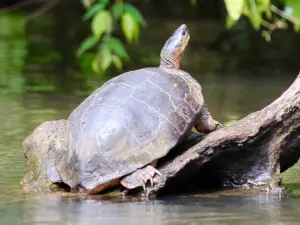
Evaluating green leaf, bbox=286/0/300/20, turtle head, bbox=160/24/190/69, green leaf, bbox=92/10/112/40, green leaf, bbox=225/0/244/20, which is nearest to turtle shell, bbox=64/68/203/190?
green leaf, bbox=225/0/244/20

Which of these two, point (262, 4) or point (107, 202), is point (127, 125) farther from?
point (262, 4)

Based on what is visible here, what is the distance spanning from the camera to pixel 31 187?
4.55 metres

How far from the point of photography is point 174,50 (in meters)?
5.45

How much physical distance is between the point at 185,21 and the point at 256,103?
282 inches

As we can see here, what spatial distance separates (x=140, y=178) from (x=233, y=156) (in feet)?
1.90

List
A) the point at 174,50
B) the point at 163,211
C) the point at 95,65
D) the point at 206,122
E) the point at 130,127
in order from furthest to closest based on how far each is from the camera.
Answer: the point at 95,65, the point at 174,50, the point at 206,122, the point at 130,127, the point at 163,211

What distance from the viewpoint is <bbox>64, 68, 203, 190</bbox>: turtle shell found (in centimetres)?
424

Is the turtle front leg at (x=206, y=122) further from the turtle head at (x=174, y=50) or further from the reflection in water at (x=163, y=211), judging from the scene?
the turtle head at (x=174, y=50)

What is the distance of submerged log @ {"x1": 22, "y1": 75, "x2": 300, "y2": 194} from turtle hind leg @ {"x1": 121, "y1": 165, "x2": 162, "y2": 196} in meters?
0.05

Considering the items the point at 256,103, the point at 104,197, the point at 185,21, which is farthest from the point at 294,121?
the point at 185,21

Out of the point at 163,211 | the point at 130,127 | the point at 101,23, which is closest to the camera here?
the point at 163,211

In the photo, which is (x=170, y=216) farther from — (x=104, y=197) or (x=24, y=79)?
(x=24, y=79)

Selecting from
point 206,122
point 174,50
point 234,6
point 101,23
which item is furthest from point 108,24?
point 206,122

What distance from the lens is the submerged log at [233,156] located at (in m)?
4.32
